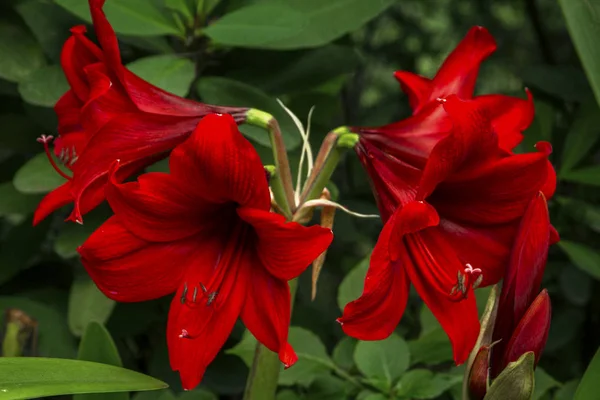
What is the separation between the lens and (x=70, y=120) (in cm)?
83

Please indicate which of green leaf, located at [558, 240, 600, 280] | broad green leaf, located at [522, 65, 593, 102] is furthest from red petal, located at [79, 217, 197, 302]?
broad green leaf, located at [522, 65, 593, 102]

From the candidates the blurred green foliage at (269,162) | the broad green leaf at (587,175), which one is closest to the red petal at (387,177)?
the blurred green foliage at (269,162)

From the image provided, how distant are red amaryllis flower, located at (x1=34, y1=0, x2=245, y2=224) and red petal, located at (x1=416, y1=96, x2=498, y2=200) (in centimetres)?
19

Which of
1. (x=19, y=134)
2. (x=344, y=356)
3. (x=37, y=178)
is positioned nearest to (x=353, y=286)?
(x=344, y=356)

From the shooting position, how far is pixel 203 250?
29.4 inches

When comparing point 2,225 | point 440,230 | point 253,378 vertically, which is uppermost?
point 440,230

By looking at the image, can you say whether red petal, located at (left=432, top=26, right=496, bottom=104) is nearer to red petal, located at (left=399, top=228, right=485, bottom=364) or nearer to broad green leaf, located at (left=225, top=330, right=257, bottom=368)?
red petal, located at (left=399, top=228, right=485, bottom=364)

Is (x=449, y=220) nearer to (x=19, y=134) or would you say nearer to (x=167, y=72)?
(x=167, y=72)

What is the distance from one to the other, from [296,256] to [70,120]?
0.30 meters

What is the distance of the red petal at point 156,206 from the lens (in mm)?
682

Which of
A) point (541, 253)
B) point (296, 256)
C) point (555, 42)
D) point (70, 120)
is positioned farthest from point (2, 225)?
point (555, 42)

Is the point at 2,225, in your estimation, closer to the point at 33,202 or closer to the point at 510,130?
the point at 33,202

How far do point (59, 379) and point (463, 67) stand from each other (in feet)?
1.52

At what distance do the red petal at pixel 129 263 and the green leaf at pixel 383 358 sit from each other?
278 mm
